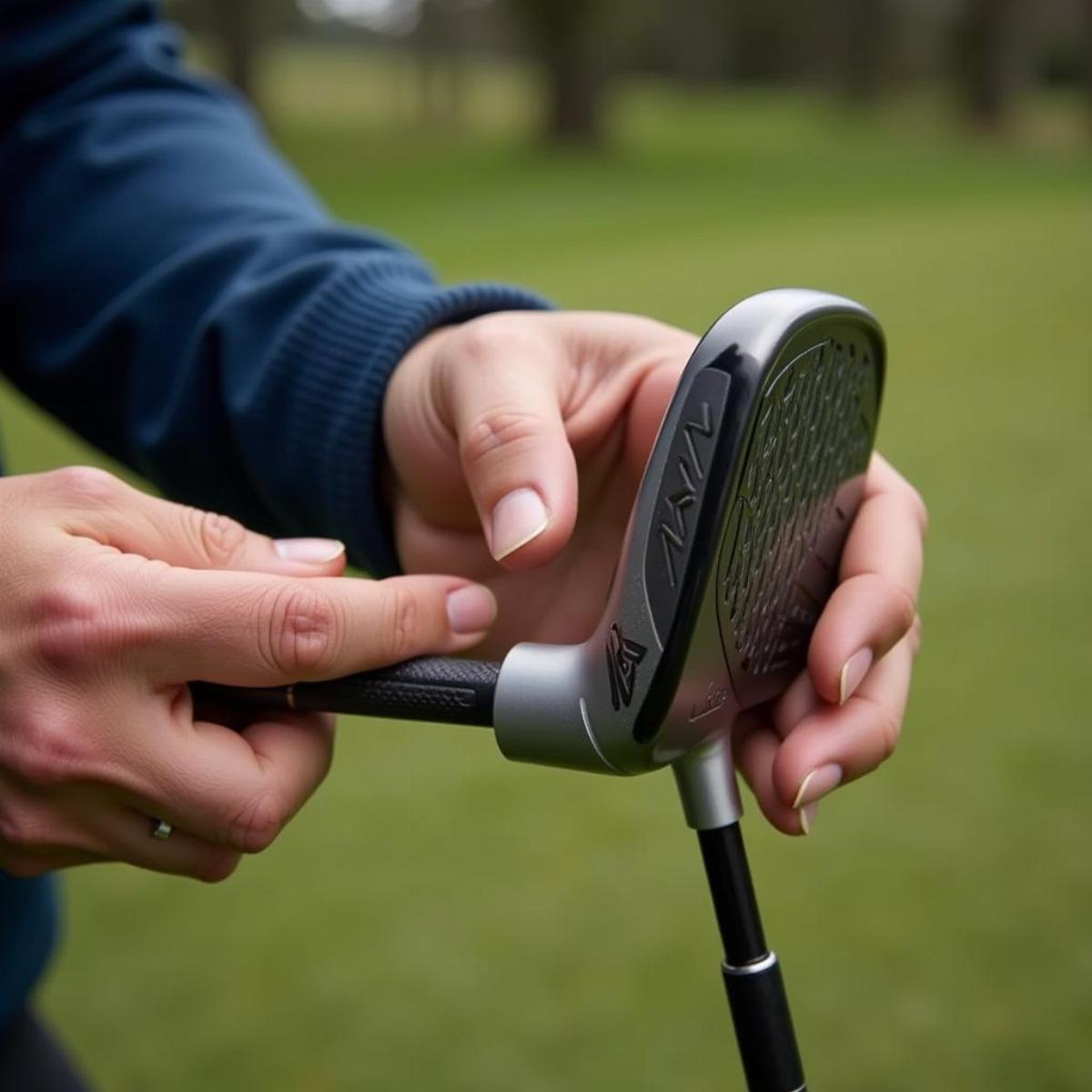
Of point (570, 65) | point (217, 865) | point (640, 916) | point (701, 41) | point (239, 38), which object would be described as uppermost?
point (217, 865)

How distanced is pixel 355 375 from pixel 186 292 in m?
0.17

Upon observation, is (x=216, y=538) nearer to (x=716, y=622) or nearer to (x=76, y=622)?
(x=76, y=622)

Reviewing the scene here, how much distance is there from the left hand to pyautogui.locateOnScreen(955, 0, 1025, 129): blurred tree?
516 inches

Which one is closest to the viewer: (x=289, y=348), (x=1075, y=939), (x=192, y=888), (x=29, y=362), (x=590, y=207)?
(x=289, y=348)

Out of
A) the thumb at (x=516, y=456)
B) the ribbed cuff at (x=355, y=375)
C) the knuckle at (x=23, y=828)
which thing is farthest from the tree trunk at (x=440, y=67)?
the knuckle at (x=23, y=828)

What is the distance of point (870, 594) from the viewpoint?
1.97ft

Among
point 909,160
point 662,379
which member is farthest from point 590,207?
point 662,379

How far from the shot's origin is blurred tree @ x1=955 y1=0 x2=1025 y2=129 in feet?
A: 44.0

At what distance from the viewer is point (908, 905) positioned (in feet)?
4.28

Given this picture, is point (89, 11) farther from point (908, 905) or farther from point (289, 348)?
point (908, 905)

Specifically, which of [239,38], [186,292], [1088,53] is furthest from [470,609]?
[1088,53]

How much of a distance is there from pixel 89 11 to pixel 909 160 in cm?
906

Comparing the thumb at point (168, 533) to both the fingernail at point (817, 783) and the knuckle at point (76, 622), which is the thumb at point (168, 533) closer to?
the knuckle at point (76, 622)

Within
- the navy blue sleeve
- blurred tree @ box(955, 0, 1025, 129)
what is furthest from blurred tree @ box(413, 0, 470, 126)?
the navy blue sleeve
